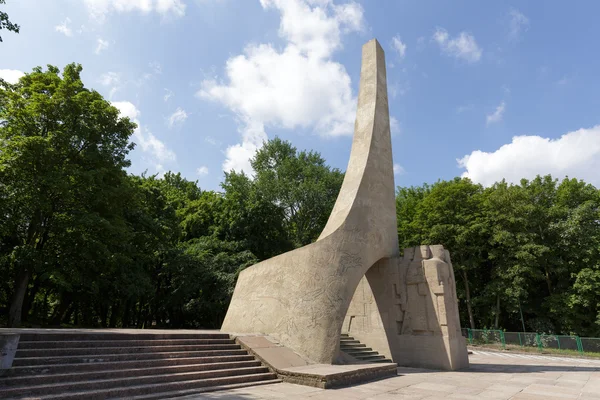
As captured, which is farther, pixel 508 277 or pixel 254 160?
pixel 254 160

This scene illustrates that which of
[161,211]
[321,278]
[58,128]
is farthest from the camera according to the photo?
[161,211]

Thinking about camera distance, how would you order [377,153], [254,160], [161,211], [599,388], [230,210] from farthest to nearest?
[254,160]
[230,210]
[161,211]
[377,153]
[599,388]

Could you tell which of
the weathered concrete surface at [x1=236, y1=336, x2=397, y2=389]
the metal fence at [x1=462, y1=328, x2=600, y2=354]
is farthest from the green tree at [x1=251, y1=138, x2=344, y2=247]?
the weathered concrete surface at [x1=236, y1=336, x2=397, y2=389]

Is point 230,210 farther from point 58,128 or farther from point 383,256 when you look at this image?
point 383,256

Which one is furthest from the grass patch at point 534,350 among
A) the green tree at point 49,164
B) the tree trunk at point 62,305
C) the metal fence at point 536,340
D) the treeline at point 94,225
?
the tree trunk at point 62,305

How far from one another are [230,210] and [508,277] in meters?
17.2

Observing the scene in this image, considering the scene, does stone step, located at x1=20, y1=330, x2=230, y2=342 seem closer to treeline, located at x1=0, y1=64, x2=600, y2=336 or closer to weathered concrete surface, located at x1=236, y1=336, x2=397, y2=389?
weathered concrete surface, located at x1=236, y1=336, x2=397, y2=389

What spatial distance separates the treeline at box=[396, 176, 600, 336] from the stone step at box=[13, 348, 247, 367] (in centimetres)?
1912

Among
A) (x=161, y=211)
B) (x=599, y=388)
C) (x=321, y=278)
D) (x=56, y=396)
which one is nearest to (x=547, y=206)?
(x=599, y=388)

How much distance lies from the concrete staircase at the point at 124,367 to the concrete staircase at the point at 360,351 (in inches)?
162

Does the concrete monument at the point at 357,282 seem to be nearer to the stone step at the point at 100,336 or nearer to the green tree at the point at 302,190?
the stone step at the point at 100,336

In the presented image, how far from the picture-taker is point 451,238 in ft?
77.6

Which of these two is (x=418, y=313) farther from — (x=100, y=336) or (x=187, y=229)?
(x=187, y=229)

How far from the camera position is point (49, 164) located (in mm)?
12812
